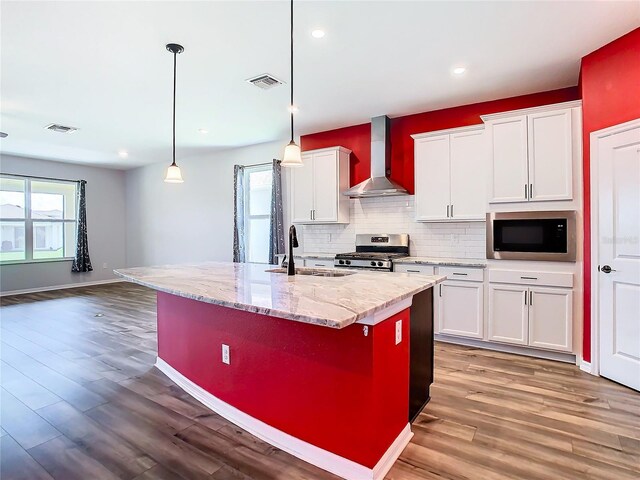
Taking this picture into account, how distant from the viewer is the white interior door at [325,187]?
4.91 m

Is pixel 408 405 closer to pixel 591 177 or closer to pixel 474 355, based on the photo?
pixel 474 355

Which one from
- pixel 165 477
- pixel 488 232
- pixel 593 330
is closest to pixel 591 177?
pixel 488 232

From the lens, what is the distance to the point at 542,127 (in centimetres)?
341

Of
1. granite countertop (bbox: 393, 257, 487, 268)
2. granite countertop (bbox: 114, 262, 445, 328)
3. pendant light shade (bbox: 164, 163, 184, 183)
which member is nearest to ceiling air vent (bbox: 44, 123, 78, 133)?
pendant light shade (bbox: 164, 163, 184, 183)

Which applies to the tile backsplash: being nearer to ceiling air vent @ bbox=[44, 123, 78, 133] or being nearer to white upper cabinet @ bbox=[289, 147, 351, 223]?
white upper cabinet @ bbox=[289, 147, 351, 223]

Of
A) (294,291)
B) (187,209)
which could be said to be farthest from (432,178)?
(187,209)

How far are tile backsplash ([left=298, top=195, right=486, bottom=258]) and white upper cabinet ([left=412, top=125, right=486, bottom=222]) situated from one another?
0.28m

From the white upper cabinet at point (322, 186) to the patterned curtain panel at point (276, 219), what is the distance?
55 cm

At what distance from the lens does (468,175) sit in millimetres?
4000

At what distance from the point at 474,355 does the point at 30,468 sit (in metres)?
3.56

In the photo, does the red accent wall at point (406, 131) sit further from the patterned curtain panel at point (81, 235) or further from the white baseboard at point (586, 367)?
the patterned curtain panel at point (81, 235)

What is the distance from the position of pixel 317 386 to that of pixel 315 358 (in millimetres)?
152

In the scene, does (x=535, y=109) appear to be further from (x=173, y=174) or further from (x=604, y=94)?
(x=173, y=174)

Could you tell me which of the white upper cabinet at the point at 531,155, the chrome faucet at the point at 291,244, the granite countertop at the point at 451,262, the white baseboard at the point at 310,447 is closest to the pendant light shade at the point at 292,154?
the chrome faucet at the point at 291,244
